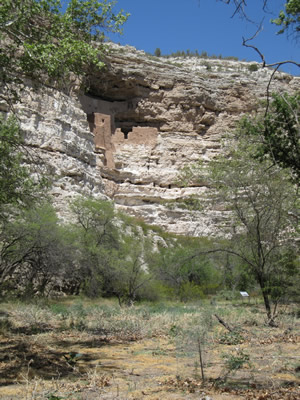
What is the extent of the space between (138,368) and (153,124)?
86.6 ft

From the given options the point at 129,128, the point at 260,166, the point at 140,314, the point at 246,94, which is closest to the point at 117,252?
the point at 140,314

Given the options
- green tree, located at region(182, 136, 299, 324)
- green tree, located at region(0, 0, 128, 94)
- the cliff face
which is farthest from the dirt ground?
the cliff face

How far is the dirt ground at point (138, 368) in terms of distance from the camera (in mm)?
3900

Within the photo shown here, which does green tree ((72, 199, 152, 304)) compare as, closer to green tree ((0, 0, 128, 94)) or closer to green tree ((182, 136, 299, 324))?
green tree ((182, 136, 299, 324))

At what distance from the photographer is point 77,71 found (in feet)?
19.8

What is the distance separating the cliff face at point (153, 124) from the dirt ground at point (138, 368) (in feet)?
57.2

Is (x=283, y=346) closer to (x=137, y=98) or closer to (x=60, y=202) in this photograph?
(x=60, y=202)

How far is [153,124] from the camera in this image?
30469mm

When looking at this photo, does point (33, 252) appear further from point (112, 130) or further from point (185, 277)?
point (112, 130)

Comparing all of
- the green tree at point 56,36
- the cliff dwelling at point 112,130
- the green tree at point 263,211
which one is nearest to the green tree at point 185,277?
the green tree at point 263,211

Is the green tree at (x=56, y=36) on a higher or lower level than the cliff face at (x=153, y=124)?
lower

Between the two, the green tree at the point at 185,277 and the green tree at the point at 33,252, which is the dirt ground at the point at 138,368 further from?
the green tree at the point at 185,277

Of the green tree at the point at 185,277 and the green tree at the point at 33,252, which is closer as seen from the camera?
the green tree at the point at 33,252

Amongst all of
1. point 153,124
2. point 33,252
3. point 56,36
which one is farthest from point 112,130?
point 56,36
